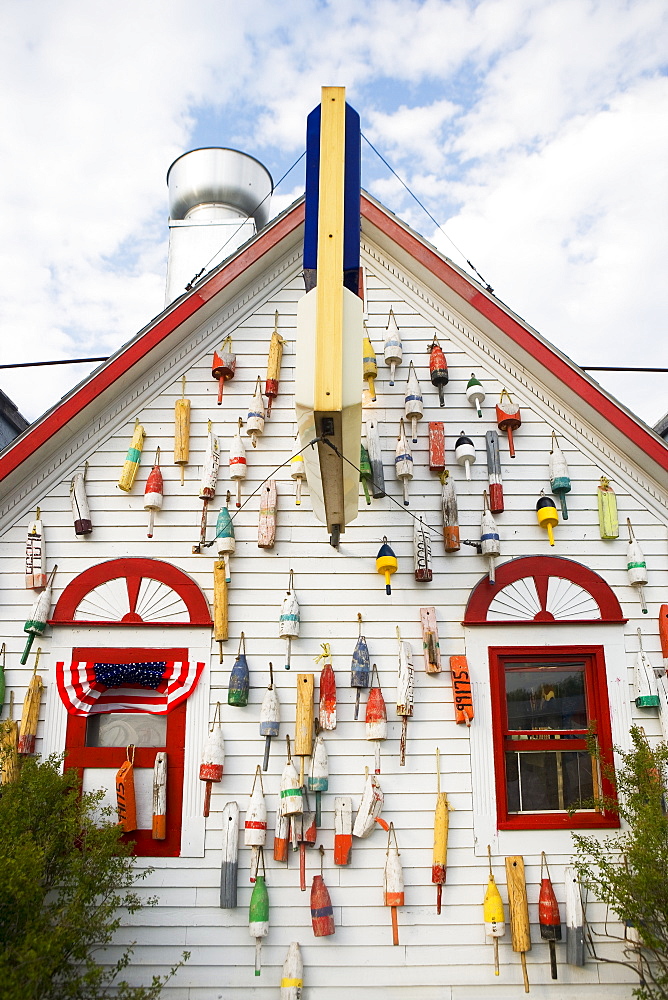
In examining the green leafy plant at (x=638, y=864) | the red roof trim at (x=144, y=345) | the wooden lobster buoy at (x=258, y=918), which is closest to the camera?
the green leafy plant at (x=638, y=864)

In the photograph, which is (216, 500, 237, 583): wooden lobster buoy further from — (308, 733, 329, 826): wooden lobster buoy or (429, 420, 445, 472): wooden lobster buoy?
(429, 420, 445, 472): wooden lobster buoy

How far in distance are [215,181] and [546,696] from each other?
983cm

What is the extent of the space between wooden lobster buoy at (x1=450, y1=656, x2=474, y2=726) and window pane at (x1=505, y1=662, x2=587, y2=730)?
420 mm

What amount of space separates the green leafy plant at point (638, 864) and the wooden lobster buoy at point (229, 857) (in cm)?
254

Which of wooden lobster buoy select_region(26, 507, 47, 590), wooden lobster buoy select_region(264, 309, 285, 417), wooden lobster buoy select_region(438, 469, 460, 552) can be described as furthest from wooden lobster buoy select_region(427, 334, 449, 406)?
wooden lobster buoy select_region(26, 507, 47, 590)

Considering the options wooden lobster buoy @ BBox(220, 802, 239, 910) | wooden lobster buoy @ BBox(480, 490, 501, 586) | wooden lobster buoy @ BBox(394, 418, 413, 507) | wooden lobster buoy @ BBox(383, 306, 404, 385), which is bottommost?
wooden lobster buoy @ BBox(220, 802, 239, 910)

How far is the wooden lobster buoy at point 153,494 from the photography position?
296 inches

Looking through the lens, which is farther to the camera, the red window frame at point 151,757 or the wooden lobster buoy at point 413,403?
the wooden lobster buoy at point 413,403

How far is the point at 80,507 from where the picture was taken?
24.6 feet

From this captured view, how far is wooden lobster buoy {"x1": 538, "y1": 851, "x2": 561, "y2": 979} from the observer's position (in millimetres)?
6520

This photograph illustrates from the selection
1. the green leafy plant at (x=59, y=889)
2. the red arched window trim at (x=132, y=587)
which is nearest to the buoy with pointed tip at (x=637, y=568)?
the red arched window trim at (x=132, y=587)

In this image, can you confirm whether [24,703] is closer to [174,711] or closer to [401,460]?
[174,711]

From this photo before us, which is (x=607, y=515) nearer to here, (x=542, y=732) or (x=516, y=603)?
(x=516, y=603)

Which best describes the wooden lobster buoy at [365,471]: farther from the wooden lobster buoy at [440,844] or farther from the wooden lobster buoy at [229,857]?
the wooden lobster buoy at [229,857]
